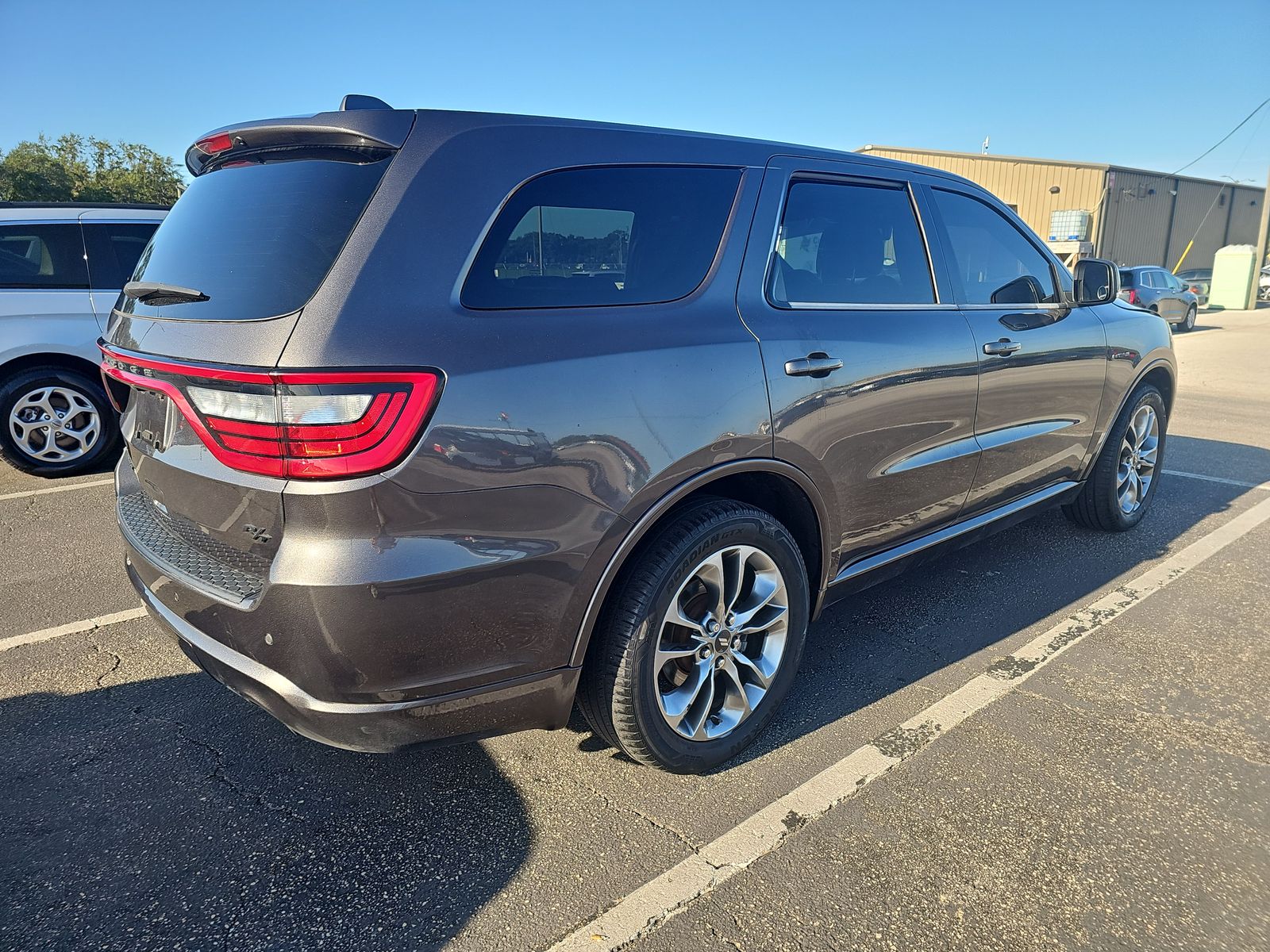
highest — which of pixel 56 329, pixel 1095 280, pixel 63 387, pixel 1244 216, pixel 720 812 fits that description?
pixel 1244 216

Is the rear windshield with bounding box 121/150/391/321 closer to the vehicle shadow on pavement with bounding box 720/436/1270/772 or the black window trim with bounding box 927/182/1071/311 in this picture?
the vehicle shadow on pavement with bounding box 720/436/1270/772

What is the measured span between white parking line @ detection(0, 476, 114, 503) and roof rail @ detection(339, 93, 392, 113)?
464 cm

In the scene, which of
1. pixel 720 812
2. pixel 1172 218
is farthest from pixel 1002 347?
pixel 1172 218

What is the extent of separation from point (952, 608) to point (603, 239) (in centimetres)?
242

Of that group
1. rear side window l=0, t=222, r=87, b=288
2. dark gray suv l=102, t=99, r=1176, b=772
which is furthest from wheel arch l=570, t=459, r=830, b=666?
rear side window l=0, t=222, r=87, b=288

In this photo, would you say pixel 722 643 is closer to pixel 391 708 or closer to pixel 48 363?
pixel 391 708

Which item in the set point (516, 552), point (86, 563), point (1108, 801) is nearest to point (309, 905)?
point (516, 552)

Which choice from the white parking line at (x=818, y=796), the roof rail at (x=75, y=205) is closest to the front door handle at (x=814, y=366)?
the white parking line at (x=818, y=796)

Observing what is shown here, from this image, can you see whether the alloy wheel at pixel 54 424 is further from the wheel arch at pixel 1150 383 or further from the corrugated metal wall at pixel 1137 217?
the corrugated metal wall at pixel 1137 217

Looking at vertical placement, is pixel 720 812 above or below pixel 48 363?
below

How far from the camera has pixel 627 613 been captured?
220cm

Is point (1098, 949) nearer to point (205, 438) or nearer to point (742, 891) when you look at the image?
point (742, 891)

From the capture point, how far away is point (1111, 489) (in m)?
4.44

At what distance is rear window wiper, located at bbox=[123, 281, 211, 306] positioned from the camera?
2125mm
